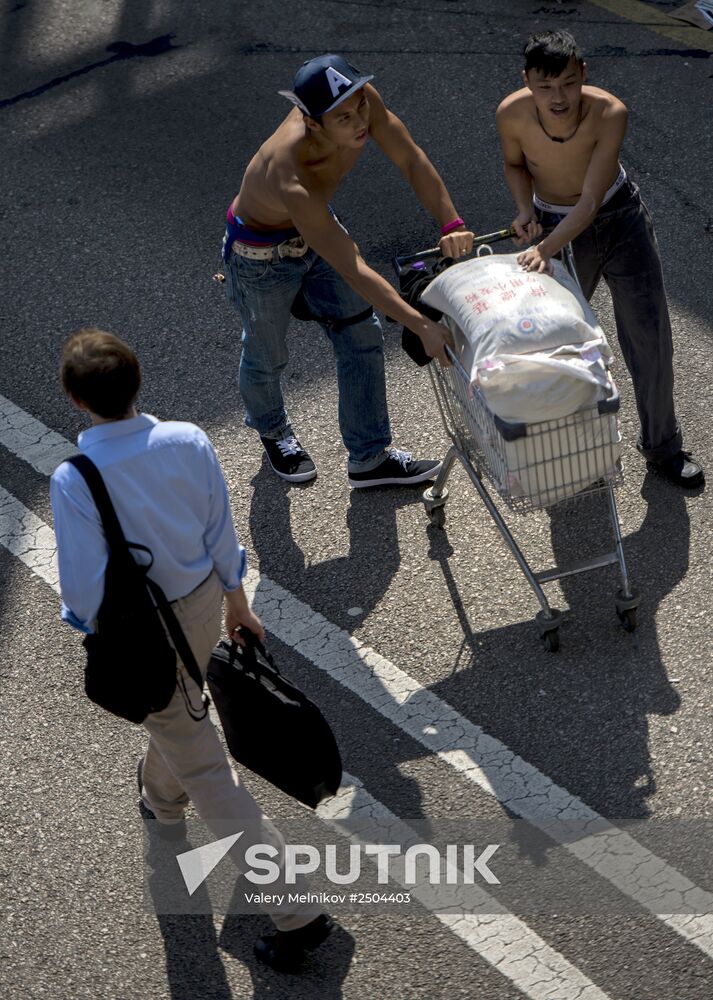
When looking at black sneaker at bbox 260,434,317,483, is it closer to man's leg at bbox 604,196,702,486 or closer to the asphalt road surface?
the asphalt road surface

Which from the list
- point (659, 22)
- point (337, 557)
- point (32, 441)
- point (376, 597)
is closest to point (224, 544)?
point (376, 597)

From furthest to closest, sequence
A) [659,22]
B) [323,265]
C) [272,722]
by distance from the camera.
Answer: [659,22] < [323,265] < [272,722]

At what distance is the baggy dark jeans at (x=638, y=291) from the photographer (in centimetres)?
498

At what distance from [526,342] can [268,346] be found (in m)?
1.64

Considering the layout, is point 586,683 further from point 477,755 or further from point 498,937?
point 498,937

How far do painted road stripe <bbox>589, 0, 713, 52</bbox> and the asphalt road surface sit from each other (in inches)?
2.9

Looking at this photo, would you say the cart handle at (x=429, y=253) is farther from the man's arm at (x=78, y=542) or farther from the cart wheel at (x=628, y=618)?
the man's arm at (x=78, y=542)

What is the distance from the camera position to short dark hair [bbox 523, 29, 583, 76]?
450 centimetres

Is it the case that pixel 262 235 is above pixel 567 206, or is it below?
below

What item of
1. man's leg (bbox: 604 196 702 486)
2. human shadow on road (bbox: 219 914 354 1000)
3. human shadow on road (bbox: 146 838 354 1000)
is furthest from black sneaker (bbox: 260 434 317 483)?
human shadow on road (bbox: 219 914 354 1000)

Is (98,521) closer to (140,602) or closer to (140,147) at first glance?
(140,602)

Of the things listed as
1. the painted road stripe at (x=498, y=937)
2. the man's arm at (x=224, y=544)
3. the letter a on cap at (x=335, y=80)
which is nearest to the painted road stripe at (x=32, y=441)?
the letter a on cap at (x=335, y=80)

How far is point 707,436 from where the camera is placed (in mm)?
5613

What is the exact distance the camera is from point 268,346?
5.44 m
